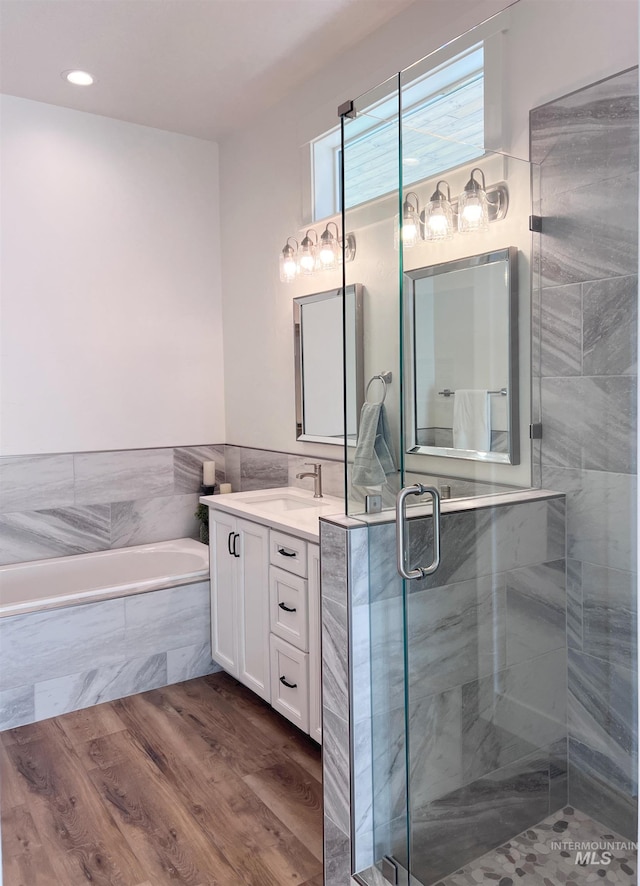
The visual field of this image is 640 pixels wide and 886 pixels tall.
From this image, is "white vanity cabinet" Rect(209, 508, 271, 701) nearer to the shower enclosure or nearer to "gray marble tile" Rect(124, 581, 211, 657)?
"gray marble tile" Rect(124, 581, 211, 657)

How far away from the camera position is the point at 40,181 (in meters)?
3.48

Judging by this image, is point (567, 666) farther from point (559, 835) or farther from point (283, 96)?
point (283, 96)

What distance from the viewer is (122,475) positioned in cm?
379

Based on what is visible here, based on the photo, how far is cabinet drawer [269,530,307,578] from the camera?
2443 mm

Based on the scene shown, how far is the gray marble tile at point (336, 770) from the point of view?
1.74 meters

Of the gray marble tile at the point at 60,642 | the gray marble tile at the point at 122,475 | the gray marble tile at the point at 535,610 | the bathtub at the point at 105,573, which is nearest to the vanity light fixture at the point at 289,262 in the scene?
the gray marble tile at the point at 122,475

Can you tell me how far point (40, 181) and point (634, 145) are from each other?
316 centimetres

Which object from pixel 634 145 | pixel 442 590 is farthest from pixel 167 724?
pixel 634 145

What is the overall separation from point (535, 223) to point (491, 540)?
27.7 inches

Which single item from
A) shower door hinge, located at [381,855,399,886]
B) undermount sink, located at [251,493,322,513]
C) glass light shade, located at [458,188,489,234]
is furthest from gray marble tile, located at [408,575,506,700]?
undermount sink, located at [251,493,322,513]

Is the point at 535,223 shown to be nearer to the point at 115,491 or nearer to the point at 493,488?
the point at 493,488

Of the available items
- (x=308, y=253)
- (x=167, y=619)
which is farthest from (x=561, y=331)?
(x=167, y=619)

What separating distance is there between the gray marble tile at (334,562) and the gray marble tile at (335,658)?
3 centimetres

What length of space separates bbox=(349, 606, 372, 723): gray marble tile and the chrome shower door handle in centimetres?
19
